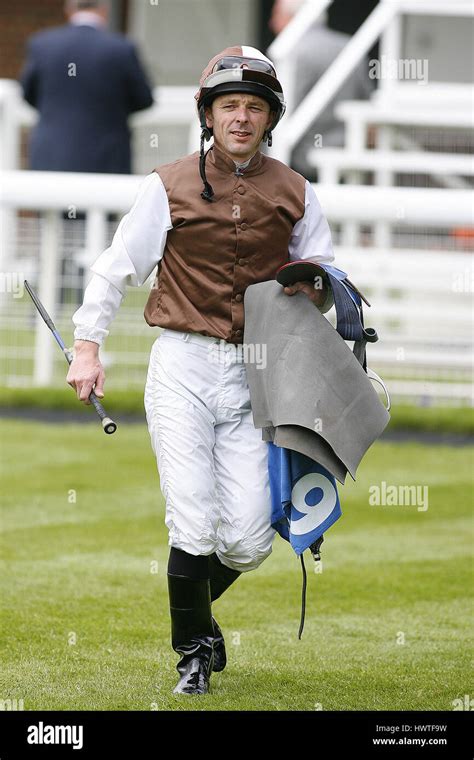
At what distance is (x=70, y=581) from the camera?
6.62 m

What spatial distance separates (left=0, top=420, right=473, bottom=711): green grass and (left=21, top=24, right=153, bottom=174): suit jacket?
131 inches

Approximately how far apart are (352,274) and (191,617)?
6.29 meters

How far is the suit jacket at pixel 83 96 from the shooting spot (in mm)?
11867

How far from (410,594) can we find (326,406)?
183 cm

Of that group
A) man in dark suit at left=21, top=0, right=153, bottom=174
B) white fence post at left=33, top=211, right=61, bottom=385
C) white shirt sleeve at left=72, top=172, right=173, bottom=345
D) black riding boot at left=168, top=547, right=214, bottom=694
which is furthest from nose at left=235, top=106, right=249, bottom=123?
man in dark suit at left=21, top=0, right=153, bottom=174

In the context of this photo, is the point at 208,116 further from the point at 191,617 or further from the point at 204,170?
the point at 191,617

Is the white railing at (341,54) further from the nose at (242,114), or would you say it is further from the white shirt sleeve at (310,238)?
the nose at (242,114)

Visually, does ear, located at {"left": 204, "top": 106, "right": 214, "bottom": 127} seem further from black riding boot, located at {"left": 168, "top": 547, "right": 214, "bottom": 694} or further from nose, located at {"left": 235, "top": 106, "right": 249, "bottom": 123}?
black riding boot, located at {"left": 168, "top": 547, "right": 214, "bottom": 694}

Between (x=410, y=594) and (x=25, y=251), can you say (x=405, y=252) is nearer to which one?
(x=25, y=251)

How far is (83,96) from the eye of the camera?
39.4ft

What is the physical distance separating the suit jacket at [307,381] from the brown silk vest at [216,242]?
0.07 meters

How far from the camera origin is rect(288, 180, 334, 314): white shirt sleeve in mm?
5211

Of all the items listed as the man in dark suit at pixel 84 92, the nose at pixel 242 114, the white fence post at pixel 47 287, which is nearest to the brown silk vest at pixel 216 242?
the nose at pixel 242 114

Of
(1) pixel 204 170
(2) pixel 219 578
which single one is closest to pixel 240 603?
(2) pixel 219 578
